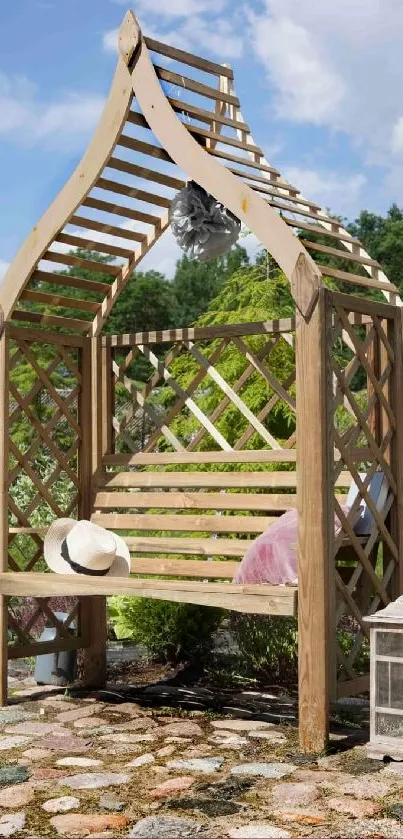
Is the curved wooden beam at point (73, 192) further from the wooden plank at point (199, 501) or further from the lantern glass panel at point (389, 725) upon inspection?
the lantern glass panel at point (389, 725)

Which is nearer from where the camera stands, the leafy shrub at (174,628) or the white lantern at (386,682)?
the white lantern at (386,682)

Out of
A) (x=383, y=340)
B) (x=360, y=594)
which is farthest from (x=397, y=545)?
(x=383, y=340)

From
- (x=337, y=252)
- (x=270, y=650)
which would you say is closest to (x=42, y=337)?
(x=337, y=252)

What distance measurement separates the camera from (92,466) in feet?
22.2

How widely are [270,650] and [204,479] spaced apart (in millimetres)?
1150

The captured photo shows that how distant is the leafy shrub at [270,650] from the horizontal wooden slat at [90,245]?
236 centimetres

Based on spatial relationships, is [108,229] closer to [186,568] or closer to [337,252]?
[337,252]

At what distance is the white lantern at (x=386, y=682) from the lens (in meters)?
4.66

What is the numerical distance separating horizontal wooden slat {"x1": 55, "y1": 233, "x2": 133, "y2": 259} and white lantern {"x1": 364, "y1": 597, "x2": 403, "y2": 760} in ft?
9.14

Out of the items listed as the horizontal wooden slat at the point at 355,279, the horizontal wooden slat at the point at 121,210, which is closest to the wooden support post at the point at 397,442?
the horizontal wooden slat at the point at 355,279

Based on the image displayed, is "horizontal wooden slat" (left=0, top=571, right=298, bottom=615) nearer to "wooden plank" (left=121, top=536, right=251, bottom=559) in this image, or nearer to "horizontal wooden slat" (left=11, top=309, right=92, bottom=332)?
"wooden plank" (left=121, top=536, right=251, bottom=559)

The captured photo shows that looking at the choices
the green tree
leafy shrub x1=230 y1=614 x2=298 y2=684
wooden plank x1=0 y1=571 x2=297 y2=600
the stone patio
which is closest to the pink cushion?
wooden plank x1=0 y1=571 x2=297 y2=600

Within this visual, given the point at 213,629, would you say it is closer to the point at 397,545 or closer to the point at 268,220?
the point at 397,545

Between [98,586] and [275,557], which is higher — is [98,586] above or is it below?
below
